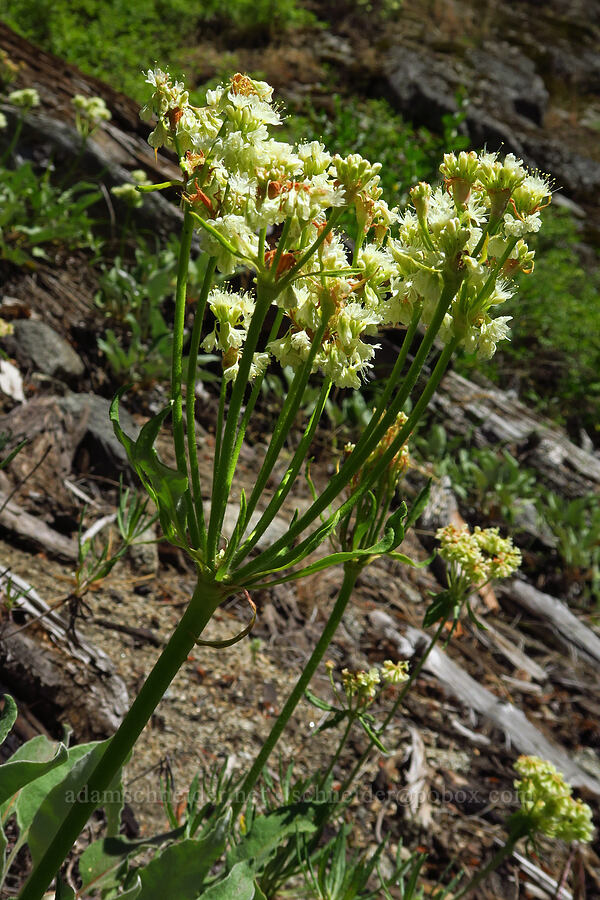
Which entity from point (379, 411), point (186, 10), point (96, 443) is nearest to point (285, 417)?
point (379, 411)

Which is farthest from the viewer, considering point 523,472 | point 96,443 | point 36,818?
point 523,472

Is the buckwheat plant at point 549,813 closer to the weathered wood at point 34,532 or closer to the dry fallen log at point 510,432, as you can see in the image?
the weathered wood at point 34,532

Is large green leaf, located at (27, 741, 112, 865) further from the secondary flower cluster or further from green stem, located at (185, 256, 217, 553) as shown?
the secondary flower cluster

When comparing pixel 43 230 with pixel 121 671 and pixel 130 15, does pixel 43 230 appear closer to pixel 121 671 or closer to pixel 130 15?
pixel 121 671

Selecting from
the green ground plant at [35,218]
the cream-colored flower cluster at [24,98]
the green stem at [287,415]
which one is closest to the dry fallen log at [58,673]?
the green stem at [287,415]

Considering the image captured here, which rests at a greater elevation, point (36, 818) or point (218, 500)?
point (218, 500)

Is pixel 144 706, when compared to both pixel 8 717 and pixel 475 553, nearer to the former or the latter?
pixel 8 717

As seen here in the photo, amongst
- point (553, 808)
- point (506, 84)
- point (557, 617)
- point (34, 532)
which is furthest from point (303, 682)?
point (506, 84)
